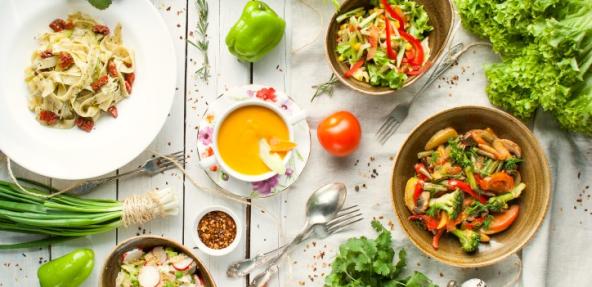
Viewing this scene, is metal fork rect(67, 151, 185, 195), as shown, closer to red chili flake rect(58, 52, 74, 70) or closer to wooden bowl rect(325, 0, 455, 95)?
red chili flake rect(58, 52, 74, 70)

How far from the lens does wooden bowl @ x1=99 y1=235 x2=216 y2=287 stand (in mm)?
3146

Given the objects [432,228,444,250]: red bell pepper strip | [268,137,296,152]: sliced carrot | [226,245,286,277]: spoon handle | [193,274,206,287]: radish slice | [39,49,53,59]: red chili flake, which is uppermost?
[39,49,53,59]: red chili flake

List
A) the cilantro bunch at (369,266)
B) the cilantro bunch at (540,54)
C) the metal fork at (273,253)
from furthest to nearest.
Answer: the metal fork at (273,253), the cilantro bunch at (369,266), the cilantro bunch at (540,54)

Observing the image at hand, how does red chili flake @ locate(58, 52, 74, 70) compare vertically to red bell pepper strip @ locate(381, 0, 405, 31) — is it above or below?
below

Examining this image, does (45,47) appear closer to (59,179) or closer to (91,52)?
(91,52)

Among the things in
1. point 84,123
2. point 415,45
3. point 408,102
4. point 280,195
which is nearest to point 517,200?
point 408,102

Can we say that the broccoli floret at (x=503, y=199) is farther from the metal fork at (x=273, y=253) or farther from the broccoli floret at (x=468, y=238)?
the metal fork at (x=273, y=253)

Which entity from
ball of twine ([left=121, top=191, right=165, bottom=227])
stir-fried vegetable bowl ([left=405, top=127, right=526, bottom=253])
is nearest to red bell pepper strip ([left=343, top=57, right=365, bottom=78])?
stir-fried vegetable bowl ([left=405, top=127, right=526, bottom=253])

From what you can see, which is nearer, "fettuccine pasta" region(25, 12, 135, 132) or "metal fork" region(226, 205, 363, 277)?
"fettuccine pasta" region(25, 12, 135, 132)

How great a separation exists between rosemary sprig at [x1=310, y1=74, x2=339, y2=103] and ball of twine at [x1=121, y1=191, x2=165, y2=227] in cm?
85

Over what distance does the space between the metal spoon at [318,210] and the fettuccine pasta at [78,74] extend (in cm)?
97

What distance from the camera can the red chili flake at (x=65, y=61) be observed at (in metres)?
3.13

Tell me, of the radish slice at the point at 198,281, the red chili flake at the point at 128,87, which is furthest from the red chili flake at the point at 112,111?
the radish slice at the point at 198,281

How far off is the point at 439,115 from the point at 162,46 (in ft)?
4.08
